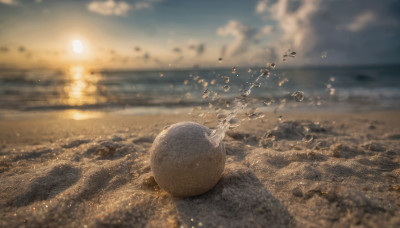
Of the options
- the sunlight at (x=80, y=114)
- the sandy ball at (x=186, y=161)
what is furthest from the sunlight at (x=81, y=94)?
the sandy ball at (x=186, y=161)

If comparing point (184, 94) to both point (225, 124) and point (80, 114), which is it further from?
point (225, 124)

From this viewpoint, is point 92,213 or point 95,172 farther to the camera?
point 95,172

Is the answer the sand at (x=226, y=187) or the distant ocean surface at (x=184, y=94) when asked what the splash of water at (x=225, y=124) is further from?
the sand at (x=226, y=187)

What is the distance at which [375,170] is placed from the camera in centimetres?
333

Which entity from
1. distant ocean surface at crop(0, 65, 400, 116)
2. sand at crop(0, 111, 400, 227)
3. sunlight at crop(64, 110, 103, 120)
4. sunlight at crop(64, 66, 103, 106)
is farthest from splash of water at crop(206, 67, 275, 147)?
sunlight at crop(64, 66, 103, 106)

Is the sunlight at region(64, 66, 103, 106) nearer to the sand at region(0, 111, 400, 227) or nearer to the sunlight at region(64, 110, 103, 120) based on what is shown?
the sunlight at region(64, 110, 103, 120)

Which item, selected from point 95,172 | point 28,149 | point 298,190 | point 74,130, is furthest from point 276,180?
point 74,130

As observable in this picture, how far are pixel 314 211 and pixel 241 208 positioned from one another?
66cm

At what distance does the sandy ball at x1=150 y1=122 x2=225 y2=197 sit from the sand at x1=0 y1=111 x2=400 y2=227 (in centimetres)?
17

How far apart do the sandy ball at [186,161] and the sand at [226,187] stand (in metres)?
0.17

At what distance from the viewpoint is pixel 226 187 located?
279 cm

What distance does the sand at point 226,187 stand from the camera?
2371mm

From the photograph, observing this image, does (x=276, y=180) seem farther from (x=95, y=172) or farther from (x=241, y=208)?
(x=95, y=172)

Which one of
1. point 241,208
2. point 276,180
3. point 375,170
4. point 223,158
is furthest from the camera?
point 375,170
